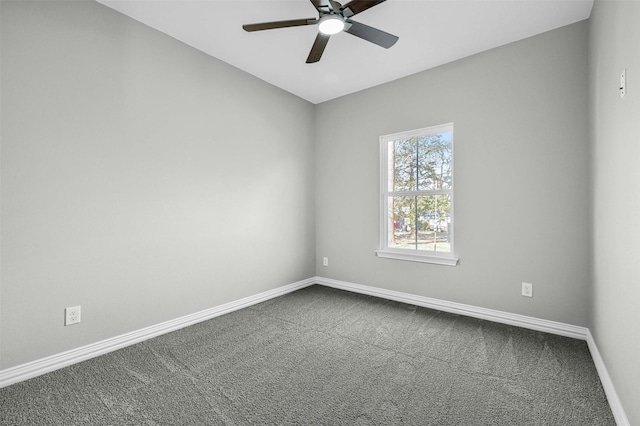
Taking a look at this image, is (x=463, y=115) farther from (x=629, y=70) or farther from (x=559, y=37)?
(x=629, y=70)

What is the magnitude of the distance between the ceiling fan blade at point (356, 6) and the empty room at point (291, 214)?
0.02 m

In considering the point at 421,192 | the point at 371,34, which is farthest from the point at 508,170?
the point at 371,34

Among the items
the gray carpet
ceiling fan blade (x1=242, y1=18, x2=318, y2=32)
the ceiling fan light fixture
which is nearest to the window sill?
the gray carpet

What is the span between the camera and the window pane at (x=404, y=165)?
11.4 ft

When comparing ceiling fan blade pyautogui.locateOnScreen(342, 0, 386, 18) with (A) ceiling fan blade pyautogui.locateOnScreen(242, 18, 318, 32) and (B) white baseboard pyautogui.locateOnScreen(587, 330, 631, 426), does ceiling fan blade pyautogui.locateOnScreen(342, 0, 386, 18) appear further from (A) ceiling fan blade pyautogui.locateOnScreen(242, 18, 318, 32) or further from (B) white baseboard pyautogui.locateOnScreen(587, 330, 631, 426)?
(B) white baseboard pyautogui.locateOnScreen(587, 330, 631, 426)

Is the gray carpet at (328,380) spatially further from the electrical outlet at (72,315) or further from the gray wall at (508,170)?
the gray wall at (508,170)

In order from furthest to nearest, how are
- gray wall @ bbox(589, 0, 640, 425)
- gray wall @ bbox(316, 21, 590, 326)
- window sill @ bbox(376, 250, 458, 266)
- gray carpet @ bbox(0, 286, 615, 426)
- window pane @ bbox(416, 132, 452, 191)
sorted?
window pane @ bbox(416, 132, 452, 191) < window sill @ bbox(376, 250, 458, 266) < gray wall @ bbox(316, 21, 590, 326) < gray carpet @ bbox(0, 286, 615, 426) < gray wall @ bbox(589, 0, 640, 425)

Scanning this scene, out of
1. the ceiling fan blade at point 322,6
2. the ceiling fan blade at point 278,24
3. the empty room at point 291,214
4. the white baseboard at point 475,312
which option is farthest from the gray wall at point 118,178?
the ceiling fan blade at point 322,6

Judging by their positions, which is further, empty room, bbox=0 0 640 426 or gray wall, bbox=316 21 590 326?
gray wall, bbox=316 21 590 326

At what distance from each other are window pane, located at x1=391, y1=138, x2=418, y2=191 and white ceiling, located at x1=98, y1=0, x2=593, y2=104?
78cm

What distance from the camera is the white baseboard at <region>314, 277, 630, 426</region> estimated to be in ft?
5.35

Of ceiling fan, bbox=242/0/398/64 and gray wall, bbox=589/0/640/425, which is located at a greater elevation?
ceiling fan, bbox=242/0/398/64

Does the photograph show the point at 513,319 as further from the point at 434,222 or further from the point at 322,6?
the point at 322,6

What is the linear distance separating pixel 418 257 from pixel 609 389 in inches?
71.1
